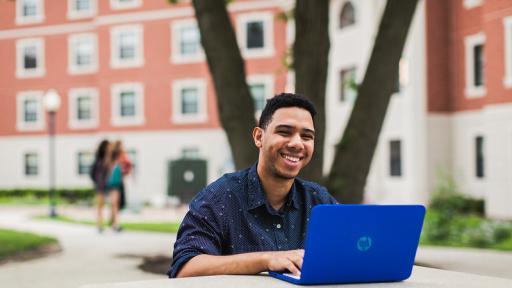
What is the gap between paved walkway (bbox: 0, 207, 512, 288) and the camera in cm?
988

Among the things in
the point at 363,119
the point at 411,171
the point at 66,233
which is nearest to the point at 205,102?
the point at 411,171

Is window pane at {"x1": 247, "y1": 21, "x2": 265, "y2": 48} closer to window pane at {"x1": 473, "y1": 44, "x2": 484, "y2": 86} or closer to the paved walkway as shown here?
window pane at {"x1": 473, "y1": 44, "x2": 484, "y2": 86}

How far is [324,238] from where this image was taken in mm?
2791

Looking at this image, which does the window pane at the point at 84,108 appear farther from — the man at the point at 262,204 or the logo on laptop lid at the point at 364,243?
the logo on laptop lid at the point at 364,243

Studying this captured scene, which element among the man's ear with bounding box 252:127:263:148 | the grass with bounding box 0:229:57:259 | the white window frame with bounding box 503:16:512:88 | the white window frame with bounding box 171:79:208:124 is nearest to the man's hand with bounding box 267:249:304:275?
the man's ear with bounding box 252:127:263:148

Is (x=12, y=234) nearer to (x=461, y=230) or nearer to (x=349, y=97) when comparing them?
A: (x=461, y=230)

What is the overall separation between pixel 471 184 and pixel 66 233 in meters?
14.0

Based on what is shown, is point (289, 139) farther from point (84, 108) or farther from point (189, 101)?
point (84, 108)

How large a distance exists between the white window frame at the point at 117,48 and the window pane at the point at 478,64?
652 inches

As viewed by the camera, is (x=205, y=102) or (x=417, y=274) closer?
(x=417, y=274)

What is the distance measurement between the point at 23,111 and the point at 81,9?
6245 millimetres

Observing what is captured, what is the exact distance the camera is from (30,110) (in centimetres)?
4188

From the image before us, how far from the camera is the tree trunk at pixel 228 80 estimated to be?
9227 millimetres

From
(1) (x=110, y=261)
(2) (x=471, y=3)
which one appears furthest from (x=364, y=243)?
(2) (x=471, y=3)
